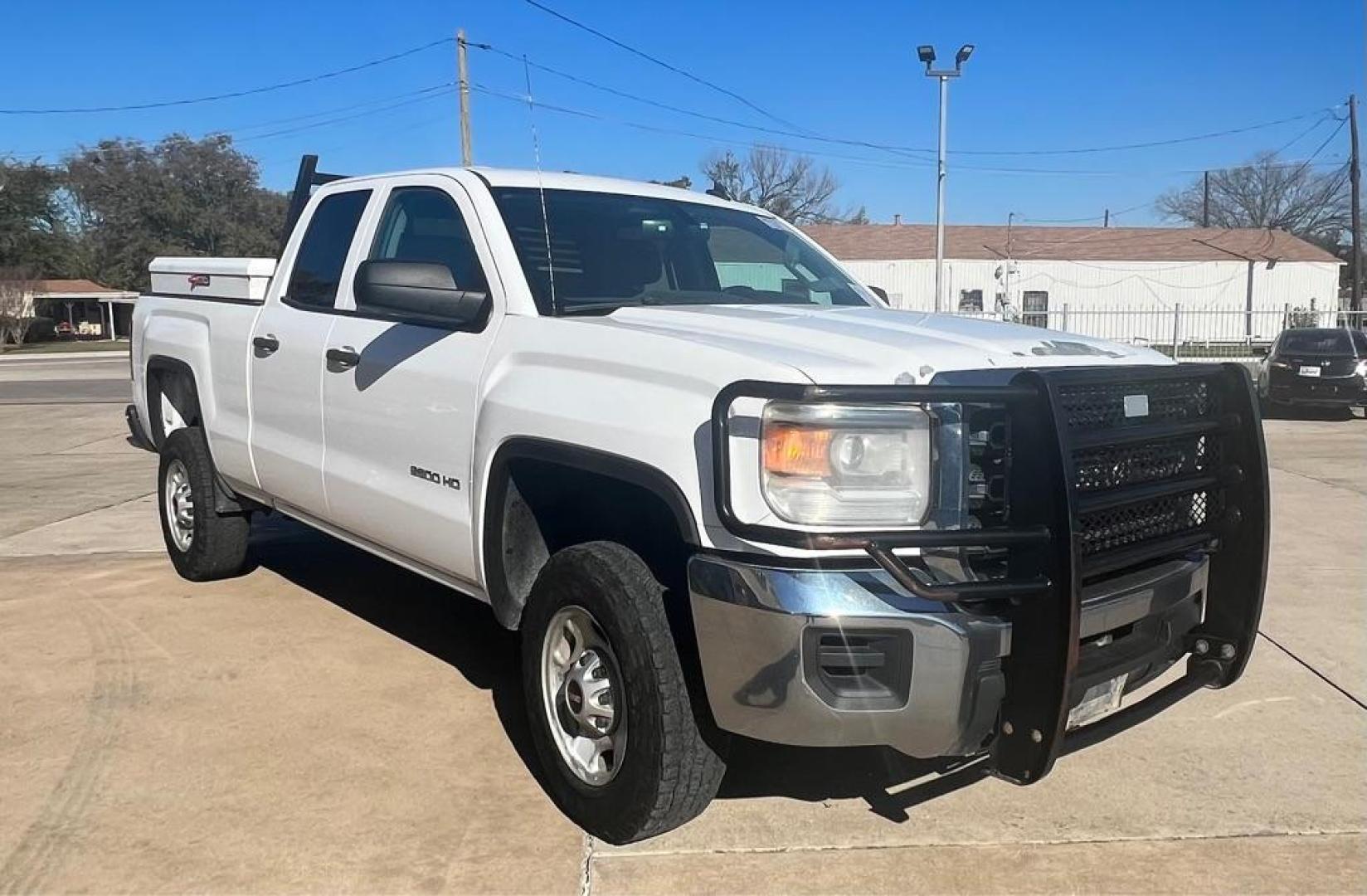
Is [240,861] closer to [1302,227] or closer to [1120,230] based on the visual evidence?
[1120,230]

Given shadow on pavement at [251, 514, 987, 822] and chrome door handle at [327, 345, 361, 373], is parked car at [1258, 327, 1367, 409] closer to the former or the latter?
shadow on pavement at [251, 514, 987, 822]

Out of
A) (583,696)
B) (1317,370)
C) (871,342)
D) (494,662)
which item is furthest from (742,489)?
(1317,370)

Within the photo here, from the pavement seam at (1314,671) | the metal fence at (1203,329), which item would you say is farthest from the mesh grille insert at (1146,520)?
the metal fence at (1203,329)

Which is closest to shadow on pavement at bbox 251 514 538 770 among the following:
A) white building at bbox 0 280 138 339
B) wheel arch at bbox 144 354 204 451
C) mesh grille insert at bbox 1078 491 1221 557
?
wheel arch at bbox 144 354 204 451

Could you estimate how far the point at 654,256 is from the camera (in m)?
4.41

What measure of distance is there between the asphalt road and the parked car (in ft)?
63.4

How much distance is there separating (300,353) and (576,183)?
4.58 ft

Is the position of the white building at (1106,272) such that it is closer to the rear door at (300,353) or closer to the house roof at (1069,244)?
the house roof at (1069,244)

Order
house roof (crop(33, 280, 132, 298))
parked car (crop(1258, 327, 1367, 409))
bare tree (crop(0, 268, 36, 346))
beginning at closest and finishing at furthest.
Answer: parked car (crop(1258, 327, 1367, 409)), bare tree (crop(0, 268, 36, 346)), house roof (crop(33, 280, 132, 298))

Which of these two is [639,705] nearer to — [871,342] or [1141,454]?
[871,342]

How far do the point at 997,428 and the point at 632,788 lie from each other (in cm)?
142

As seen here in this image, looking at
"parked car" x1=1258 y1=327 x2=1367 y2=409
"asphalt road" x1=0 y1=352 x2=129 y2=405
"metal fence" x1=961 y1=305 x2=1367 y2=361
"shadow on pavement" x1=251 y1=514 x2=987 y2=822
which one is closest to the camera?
"shadow on pavement" x1=251 y1=514 x2=987 y2=822

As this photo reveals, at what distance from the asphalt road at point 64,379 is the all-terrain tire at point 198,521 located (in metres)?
15.3

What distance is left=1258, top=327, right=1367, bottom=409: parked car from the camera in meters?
16.2
